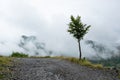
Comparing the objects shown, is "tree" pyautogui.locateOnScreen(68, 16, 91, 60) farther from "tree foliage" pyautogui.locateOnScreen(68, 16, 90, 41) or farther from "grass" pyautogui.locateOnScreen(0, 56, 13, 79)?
"grass" pyautogui.locateOnScreen(0, 56, 13, 79)

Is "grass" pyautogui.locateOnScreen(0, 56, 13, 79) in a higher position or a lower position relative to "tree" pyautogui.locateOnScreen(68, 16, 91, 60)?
lower

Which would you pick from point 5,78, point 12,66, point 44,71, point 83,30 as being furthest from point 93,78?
point 83,30

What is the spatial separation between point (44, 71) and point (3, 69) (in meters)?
4.91

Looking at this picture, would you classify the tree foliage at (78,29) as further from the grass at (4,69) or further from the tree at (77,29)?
the grass at (4,69)

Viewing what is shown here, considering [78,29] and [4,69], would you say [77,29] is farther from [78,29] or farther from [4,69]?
[4,69]

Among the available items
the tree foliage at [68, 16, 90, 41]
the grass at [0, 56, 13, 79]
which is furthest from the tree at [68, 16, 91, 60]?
the grass at [0, 56, 13, 79]

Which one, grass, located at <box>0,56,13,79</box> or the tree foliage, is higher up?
the tree foliage

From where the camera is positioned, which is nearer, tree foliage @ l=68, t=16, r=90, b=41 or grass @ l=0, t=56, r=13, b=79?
grass @ l=0, t=56, r=13, b=79

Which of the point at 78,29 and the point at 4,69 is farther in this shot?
the point at 78,29

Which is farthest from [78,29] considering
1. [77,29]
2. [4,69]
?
[4,69]

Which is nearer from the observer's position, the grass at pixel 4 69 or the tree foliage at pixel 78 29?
the grass at pixel 4 69

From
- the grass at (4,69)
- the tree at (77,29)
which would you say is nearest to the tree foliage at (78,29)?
the tree at (77,29)

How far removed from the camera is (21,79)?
3612 centimetres

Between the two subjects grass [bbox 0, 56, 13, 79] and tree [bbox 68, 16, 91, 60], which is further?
tree [bbox 68, 16, 91, 60]
